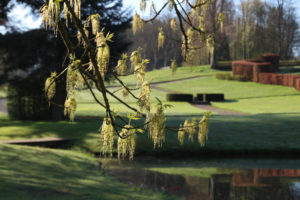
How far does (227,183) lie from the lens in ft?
24.8

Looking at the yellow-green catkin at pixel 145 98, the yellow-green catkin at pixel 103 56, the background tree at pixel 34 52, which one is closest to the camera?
the yellow-green catkin at pixel 103 56

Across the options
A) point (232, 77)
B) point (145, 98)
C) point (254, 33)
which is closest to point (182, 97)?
point (232, 77)

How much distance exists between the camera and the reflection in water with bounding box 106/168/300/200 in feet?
22.2

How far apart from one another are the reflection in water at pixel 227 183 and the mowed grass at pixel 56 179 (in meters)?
0.55

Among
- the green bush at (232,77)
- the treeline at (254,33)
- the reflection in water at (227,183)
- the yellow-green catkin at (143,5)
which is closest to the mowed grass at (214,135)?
the reflection in water at (227,183)

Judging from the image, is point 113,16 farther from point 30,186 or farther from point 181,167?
point 30,186

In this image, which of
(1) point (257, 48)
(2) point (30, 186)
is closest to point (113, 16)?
(2) point (30, 186)

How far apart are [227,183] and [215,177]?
472 mm

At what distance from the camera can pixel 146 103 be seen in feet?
6.82

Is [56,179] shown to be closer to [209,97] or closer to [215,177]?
[215,177]

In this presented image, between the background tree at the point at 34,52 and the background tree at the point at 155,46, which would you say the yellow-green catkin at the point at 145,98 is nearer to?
the background tree at the point at 34,52

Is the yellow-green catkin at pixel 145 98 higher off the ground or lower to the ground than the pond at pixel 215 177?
higher

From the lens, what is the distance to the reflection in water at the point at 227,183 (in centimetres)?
677

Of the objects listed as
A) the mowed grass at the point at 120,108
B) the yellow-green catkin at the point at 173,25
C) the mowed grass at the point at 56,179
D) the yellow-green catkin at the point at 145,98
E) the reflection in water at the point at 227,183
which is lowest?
the reflection in water at the point at 227,183
